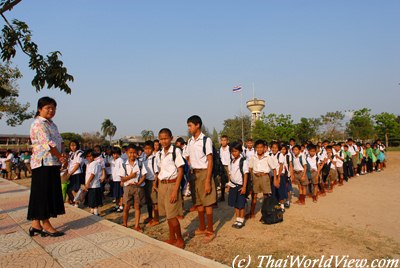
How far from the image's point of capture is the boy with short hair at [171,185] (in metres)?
3.91

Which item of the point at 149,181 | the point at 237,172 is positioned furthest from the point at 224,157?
the point at 149,181

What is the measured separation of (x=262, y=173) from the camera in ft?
19.0

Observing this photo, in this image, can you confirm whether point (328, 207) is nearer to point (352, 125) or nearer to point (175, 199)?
point (175, 199)

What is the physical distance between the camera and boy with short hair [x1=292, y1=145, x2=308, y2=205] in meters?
7.09

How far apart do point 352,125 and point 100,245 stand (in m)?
41.9

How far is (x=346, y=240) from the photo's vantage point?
431cm

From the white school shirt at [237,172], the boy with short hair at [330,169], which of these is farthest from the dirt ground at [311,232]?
the boy with short hair at [330,169]

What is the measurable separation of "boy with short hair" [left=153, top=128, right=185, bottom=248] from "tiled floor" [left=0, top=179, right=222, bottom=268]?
0.40m

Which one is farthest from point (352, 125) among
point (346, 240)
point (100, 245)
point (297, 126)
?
point (100, 245)

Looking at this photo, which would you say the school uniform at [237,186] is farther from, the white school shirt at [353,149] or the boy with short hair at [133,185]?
the white school shirt at [353,149]

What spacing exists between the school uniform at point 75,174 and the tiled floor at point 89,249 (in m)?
2.29

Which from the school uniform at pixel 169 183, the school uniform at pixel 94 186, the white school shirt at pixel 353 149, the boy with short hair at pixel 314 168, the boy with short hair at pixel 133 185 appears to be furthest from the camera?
the white school shirt at pixel 353 149

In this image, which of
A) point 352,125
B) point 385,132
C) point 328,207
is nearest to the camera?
point 328,207

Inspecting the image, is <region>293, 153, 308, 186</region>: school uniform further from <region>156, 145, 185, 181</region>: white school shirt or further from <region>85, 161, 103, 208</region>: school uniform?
<region>85, 161, 103, 208</region>: school uniform
